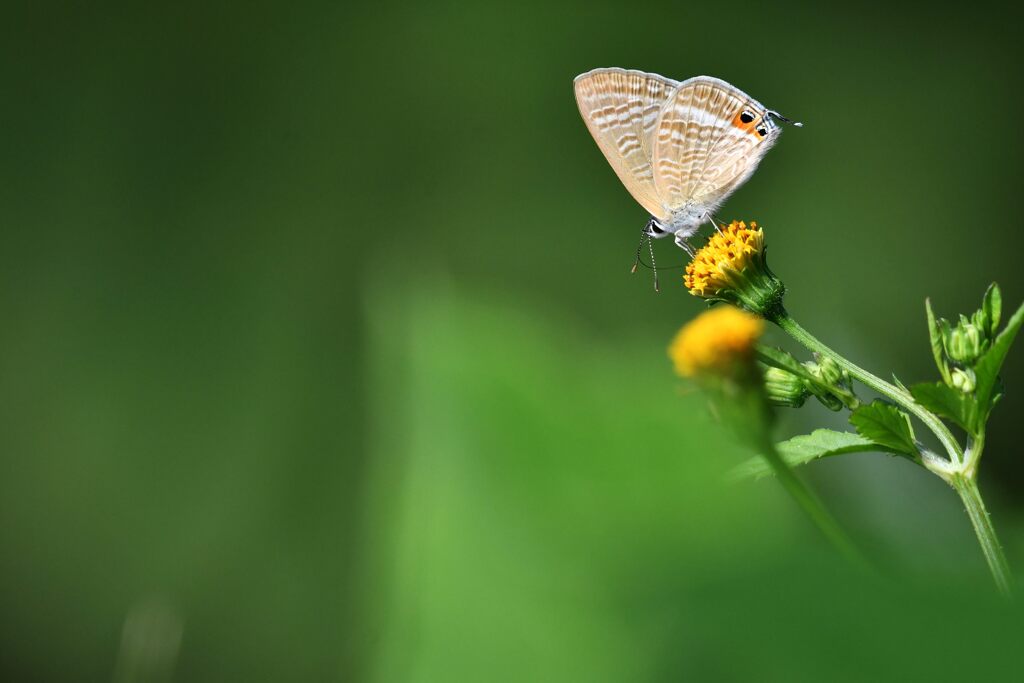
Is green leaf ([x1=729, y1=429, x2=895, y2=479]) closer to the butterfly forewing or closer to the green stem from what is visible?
the green stem

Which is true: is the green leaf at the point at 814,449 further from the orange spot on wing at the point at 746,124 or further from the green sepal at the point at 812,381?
the orange spot on wing at the point at 746,124

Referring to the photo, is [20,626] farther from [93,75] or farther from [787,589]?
[787,589]

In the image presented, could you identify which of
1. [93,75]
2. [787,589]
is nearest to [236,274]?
[93,75]

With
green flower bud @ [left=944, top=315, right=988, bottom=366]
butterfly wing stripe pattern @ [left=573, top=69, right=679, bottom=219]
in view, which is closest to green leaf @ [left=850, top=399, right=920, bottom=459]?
green flower bud @ [left=944, top=315, right=988, bottom=366]

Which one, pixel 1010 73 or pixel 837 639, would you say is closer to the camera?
pixel 837 639

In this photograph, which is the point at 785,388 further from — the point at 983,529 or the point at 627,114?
the point at 627,114

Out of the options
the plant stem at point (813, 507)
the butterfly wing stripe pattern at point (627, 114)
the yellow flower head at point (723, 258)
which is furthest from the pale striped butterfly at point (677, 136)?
the plant stem at point (813, 507)
